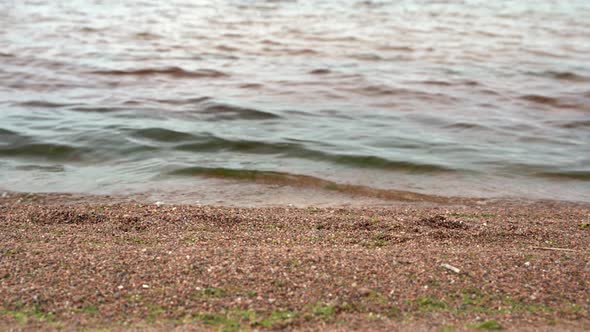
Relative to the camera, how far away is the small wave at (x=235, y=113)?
7367 millimetres

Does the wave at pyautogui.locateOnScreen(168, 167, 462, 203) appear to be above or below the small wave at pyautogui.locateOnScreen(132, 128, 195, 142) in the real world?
below

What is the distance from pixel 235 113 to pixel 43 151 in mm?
2218

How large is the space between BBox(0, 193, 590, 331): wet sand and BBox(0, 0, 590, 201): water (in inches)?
42.2

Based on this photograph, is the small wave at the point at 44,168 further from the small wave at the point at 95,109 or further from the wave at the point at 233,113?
the wave at the point at 233,113

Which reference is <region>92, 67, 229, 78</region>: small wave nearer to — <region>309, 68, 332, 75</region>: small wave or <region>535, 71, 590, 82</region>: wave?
<region>309, 68, 332, 75</region>: small wave

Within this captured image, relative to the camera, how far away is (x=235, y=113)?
24.7 ft

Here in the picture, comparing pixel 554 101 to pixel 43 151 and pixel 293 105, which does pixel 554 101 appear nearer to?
pixel 293 105

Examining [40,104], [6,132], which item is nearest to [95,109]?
[40,104]

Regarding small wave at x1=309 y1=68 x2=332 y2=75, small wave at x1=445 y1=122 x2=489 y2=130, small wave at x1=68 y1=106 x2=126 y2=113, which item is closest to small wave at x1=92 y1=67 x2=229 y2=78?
small wave at x1=309 y1=68 x2=332 y2=75

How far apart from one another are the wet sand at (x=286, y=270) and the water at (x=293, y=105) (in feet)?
3.51

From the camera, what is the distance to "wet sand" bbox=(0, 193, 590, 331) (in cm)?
283

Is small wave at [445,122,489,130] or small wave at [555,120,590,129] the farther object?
small wave at [555,120,590,129]

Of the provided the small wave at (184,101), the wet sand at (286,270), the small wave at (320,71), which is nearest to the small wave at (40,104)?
the small wave at (184,101)

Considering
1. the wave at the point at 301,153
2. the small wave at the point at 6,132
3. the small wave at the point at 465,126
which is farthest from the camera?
the small wave at the point at 465,126
